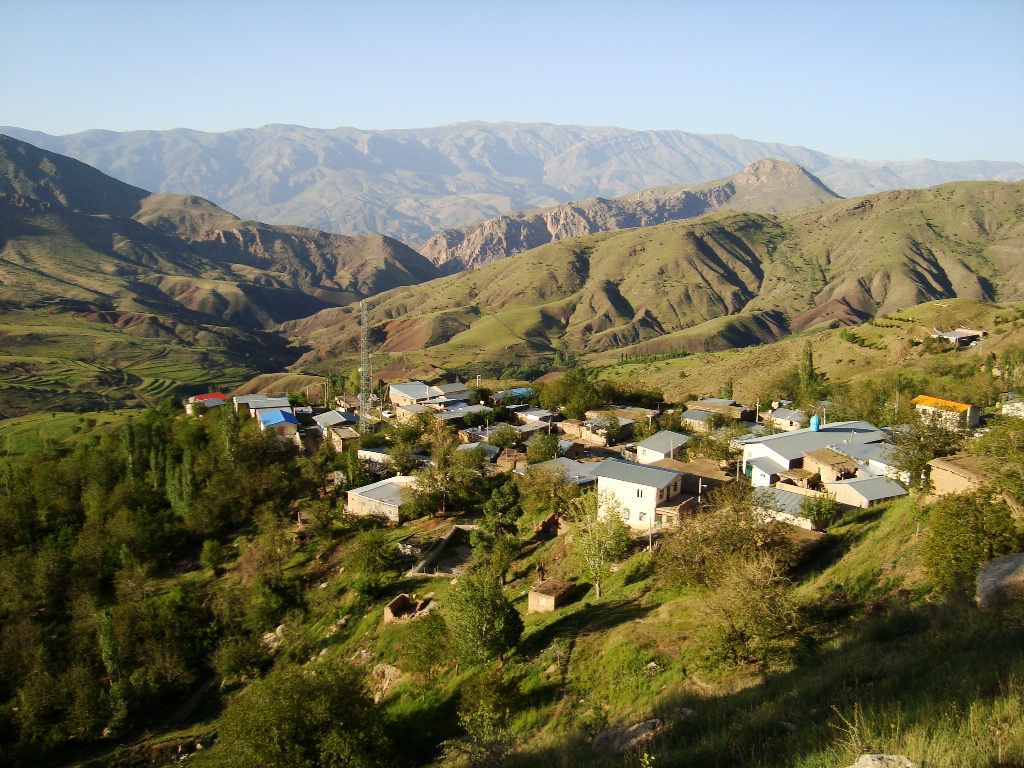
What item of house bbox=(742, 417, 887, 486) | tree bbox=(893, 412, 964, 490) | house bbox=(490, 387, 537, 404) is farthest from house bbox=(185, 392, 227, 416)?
tree bbox=(893, 412, 964, 490)

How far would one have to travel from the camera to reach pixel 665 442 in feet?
144

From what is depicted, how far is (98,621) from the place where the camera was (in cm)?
3769

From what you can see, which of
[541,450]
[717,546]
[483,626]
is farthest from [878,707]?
[541,450]

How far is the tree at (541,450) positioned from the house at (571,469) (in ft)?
2.47

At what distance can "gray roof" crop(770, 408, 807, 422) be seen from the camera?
180ft

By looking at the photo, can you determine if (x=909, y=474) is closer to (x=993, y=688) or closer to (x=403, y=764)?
(x=993, y=688)

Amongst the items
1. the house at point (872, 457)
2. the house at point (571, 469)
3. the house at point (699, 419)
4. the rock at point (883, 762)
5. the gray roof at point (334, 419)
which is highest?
the rock at point (883, 762)

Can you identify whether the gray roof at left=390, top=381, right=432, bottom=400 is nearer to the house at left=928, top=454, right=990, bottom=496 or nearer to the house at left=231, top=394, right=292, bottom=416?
the house at left=231, top=394, right=292, bottom=416

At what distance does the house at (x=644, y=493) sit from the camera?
32.4 m

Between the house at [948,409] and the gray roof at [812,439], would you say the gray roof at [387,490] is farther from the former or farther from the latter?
the house at [948,409]

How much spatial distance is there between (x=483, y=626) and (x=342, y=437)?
3360 cm

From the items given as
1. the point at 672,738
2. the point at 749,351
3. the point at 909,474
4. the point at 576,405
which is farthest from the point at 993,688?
the point at 749,351

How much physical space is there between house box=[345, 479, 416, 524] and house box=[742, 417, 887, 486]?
20305 millimetres

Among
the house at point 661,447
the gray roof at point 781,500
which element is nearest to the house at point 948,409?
the house at point 661,447
